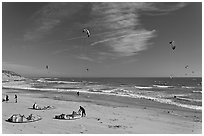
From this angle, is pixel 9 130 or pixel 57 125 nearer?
pixel 9 130

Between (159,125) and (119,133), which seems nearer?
(119,133)

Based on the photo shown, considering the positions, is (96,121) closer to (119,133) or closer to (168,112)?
(119,133)

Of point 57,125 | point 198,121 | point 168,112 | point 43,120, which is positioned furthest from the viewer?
point 168,112

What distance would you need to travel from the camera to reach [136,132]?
13492mm

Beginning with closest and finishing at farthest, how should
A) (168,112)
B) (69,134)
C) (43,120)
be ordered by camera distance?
(69,134) < (43,120) < (168,112)

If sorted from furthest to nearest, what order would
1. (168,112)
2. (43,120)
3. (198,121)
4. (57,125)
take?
(168,112)
(198,121)
(43,120)
(57,125)

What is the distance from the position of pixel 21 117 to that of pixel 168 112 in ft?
39.6

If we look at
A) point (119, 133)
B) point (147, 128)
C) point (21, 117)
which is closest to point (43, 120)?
point (21, 117)

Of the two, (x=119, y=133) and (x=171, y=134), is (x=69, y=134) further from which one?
(x=171, y=134)

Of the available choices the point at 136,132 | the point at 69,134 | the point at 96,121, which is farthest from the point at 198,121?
the point at 69,134

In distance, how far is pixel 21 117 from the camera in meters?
14.7

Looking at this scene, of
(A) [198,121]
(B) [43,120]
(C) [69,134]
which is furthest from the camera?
(A) [198,121]

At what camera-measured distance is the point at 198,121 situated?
17328 mm

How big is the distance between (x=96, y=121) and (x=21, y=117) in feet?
15.5
